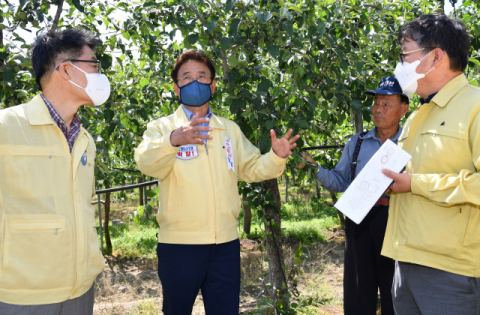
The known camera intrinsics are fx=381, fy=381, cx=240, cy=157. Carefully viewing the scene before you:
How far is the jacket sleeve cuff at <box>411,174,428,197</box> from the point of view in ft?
5.47

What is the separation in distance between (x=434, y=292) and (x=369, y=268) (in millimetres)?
847

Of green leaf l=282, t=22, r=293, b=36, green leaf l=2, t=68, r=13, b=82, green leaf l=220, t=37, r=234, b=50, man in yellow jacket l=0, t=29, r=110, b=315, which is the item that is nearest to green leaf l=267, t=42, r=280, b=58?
green leaf l=282, t=22, r=293, b=36

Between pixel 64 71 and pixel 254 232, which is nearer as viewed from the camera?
pixel 64 71

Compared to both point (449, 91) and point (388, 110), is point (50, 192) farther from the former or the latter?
point (388, 110)

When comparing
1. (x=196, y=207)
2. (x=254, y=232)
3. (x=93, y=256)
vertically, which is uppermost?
(x=196, y=207)

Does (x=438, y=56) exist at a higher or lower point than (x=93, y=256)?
higher

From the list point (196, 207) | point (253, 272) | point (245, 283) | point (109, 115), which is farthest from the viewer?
point (253, 272)

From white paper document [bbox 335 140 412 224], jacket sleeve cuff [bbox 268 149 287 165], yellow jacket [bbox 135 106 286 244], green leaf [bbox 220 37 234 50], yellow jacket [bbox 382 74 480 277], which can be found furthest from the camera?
green leaf [bbox 220 37 234 50]

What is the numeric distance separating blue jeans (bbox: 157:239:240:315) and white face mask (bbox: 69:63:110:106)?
0.84 m

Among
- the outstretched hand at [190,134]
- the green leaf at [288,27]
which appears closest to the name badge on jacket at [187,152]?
the outstretched hand at [190,134]

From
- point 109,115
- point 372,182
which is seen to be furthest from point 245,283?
point 372,182

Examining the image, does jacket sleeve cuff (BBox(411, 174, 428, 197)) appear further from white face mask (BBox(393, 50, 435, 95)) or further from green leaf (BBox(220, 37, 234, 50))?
green leaf (BBox(220, 37, 234, 50))

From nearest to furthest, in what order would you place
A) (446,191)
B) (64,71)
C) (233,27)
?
(446,191)
(64,71)
(233,27)

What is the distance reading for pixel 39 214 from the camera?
1.52 metres
